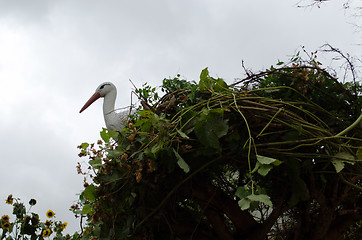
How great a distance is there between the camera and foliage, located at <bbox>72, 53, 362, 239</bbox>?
0.74 metres

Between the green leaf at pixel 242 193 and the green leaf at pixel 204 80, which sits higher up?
the green leaf at pixel 204 80

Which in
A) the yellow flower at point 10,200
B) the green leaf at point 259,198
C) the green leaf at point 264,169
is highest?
the yellow flower at point 10,200

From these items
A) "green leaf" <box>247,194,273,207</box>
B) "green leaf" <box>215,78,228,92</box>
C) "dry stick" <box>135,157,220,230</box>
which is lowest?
"green leaf" <box>247,194,273,207</box>

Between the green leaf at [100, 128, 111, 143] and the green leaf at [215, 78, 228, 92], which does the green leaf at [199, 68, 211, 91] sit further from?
the green leaf at [100, 128, 111, 143]

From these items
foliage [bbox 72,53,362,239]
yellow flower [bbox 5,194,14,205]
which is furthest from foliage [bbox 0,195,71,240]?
foliage [bbox 72,53,362,239]

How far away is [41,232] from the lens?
6.34 feet

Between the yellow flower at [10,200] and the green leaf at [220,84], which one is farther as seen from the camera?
the yellow flower at [10,200]

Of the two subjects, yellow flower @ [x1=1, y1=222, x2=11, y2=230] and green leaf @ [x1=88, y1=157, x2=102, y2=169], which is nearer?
green leaf @ [x1=88, y1=157, x2=102, y2=169]

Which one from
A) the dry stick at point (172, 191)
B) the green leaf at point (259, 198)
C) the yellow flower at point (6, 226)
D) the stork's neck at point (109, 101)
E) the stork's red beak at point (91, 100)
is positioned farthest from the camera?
the stork's red beak at point (91, 100)

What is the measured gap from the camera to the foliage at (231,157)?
2.44ft

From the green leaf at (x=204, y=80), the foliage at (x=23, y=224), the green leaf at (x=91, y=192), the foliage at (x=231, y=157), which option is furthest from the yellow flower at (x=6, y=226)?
the green leaf at (x=204, y=80)

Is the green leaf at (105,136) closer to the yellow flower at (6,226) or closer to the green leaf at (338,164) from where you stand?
the green leaf at (338,164)

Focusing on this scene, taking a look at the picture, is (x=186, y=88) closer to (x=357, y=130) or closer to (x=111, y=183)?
(x=111, y=183)

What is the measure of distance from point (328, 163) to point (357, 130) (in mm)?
128
